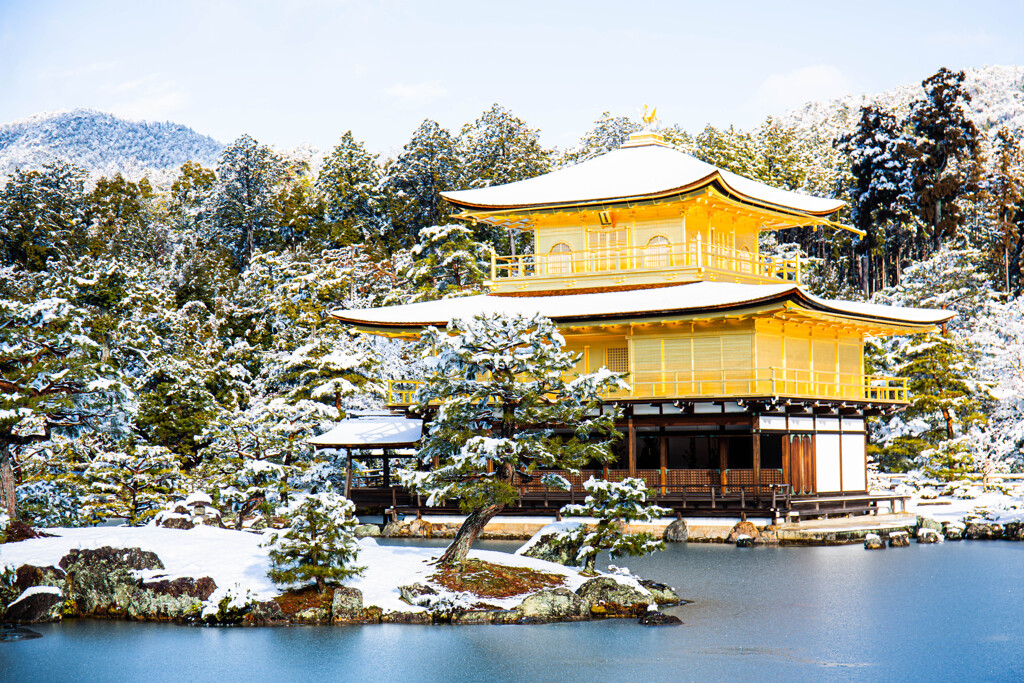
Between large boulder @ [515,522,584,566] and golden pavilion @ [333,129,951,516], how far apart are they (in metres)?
8.47

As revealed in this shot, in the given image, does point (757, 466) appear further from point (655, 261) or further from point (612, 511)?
point (612, 511)

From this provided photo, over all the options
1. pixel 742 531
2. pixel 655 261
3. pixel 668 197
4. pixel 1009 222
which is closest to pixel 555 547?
pixel 742 531

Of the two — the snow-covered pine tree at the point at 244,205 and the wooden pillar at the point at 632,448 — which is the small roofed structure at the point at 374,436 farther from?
the snow-covered pine tree at the point at 244,205

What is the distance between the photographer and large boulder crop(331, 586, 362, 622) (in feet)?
63.2

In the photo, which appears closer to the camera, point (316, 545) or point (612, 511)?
point (316, 545)

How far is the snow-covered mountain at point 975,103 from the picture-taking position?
128 m

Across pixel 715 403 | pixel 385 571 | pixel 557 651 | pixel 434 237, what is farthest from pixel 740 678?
pixel 434 237

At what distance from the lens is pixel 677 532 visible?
31.6 meters

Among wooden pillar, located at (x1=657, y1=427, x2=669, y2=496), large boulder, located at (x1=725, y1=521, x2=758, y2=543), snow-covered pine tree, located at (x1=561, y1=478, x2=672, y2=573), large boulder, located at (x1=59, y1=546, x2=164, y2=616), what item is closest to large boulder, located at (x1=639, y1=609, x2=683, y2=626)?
snow-covered pine tree, located at (x1=561, y1=478, x2=672, y2=573)

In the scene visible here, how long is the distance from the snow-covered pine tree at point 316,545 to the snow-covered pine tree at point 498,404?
7.11 feet

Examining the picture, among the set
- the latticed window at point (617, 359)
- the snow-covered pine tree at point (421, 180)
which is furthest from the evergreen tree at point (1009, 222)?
the latticed window at point (617, 359)

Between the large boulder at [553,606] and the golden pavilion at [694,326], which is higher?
the golden pavilion at [694,326]

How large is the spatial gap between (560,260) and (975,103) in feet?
399

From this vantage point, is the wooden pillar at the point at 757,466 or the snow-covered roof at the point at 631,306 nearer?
the wooden pillar at the point at 757,466
